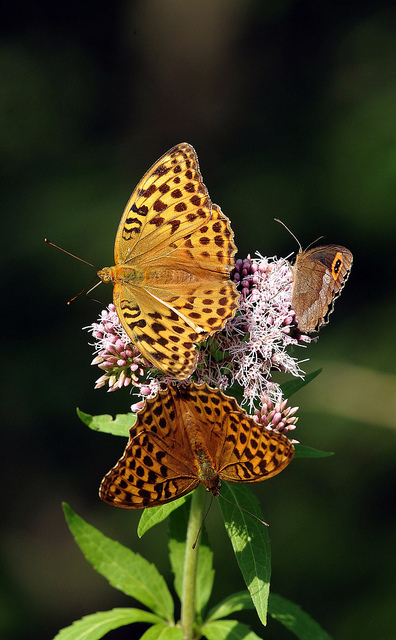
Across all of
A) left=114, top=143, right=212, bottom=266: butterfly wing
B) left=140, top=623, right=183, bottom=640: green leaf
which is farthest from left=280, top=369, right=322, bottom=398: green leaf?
left=140, top=623, right=183, bottom=640: green leaf

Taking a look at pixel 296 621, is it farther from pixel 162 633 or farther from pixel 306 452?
pixel 306 452

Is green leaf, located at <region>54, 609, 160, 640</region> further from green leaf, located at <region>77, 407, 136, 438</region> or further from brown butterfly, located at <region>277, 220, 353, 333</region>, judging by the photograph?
brown butterfly, located at <region>277, 220, 353, 333</region>

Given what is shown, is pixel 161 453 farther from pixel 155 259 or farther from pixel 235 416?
pixel 155 259

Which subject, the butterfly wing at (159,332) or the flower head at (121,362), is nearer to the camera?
the butterfly wing at (159,332)

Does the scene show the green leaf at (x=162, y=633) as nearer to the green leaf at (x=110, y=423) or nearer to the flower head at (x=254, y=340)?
the green leaf at (x=110, y=423)

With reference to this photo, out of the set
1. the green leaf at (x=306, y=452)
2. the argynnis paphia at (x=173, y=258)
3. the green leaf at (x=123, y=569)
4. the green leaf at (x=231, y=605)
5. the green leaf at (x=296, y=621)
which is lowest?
the green leaf at (x=296, y=621)

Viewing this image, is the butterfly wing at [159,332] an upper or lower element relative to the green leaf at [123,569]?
upper

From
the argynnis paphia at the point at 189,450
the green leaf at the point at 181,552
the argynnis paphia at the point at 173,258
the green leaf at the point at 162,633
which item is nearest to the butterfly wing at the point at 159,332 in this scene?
the argynnis paphia at the point at 173,258
